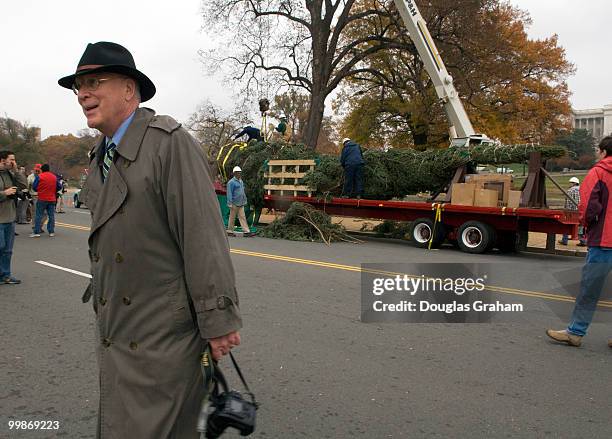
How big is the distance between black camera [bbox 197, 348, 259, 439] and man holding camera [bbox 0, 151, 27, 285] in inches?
263

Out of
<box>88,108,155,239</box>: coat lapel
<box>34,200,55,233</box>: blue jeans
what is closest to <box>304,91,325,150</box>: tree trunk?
<box>34,200,55,233</box>: blue jeans

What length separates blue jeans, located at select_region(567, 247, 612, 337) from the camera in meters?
5.00

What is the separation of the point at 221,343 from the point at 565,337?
429 centimetres

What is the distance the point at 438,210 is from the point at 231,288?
35.9 feet

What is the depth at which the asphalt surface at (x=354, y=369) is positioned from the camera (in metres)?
3.47

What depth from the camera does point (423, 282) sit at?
6.92 metres

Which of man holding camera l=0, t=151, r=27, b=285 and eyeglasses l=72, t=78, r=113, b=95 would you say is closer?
eyeglasses l=72, t=78, r=113, b=95

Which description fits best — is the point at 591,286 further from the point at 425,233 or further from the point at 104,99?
the point at 425,233

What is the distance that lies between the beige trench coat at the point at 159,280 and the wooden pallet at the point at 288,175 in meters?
12.9

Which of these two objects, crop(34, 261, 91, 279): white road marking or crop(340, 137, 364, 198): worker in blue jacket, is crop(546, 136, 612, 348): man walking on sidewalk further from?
crop(340, 137, 364, 198): worker in blue jacket

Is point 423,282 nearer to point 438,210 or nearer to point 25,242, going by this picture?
point 438,210

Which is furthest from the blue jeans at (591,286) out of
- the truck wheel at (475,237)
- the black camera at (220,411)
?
the truck wheel at (475,237)

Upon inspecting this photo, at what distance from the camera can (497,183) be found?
11.9 meters

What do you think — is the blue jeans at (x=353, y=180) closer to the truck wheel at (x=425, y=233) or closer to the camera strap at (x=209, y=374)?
the truck wheel at (x=425, y=233)
